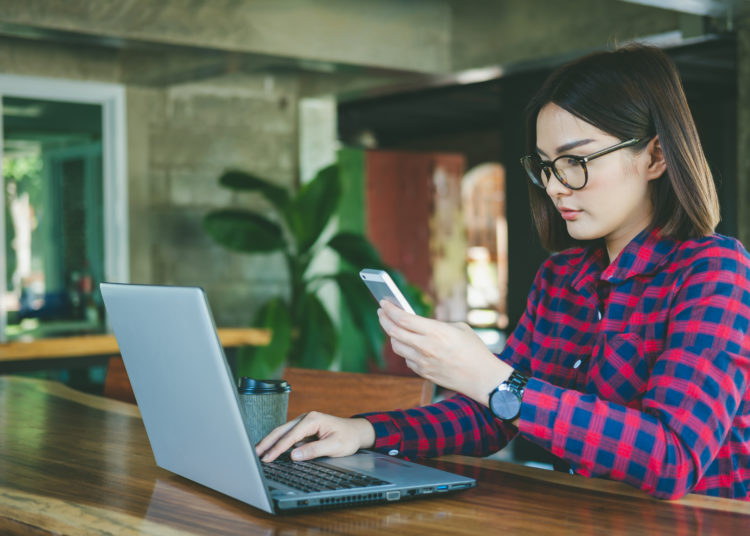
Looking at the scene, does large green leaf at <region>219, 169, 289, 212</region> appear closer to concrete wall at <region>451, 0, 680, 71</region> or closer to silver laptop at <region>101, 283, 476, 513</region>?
concrete wall at <region>451, 0, 680, 71</region>

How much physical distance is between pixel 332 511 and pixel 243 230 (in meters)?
4.85

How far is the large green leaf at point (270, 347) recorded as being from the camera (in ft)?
18.7

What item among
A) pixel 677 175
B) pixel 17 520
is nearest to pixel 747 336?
pixel 677 175

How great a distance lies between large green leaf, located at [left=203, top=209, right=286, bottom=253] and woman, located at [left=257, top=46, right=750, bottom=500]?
14.2ft

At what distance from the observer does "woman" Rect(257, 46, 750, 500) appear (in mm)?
1259

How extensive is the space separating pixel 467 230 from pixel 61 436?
1173cm

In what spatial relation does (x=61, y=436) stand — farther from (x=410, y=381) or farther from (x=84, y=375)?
(x=84, y=375)

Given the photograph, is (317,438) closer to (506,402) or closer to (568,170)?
(506,402)

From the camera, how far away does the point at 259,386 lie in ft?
4.58

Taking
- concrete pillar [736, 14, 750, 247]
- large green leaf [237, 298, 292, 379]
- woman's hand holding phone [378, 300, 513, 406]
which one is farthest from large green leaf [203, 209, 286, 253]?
woman's hand holding phone [378, 300, 513, 406]

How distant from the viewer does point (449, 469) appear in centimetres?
145

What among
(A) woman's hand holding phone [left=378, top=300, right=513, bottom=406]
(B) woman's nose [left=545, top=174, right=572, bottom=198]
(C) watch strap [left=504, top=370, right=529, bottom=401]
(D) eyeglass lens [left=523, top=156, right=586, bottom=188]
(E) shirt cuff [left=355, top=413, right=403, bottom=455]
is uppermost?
(D) eyeglass lens [left=523, top=156, right=586, bottom=188]

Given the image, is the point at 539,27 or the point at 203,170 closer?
the point at 539,27

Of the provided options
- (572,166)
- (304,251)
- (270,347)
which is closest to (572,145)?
(572,166)
